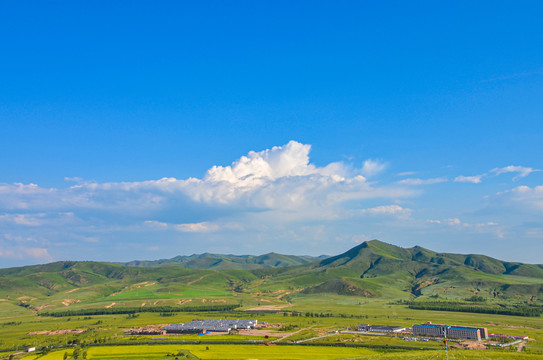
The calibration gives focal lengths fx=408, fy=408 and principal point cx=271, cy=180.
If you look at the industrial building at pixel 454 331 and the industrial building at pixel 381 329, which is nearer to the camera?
the industrial building at pixel 454 331

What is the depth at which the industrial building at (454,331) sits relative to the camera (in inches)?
6727

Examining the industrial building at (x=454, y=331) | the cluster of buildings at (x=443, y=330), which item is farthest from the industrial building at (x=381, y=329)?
the industrial building at (x=454, y=331)

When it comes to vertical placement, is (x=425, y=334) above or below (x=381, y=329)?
below

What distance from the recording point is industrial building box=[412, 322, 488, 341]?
561 ft

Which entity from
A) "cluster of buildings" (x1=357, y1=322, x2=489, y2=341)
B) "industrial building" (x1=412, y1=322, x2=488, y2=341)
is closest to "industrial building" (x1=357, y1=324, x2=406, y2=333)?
"cluster of buildings" (x1=357, y1=322, x2=489, y2=341)

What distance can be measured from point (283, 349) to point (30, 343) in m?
116

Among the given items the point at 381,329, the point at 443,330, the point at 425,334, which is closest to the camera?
the point at 443,330

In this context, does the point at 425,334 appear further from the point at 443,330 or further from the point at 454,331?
the point at 454,331

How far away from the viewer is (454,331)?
177 metres

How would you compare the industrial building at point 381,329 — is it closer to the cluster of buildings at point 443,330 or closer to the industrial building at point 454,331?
the cluster of buildings at point 443,330

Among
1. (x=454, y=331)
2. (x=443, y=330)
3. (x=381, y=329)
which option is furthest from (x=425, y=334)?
(x=381, y=329)

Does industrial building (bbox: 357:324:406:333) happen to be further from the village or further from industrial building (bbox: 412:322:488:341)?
industrial building (bbox: 412:322:488:341)

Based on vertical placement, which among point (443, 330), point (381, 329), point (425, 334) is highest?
point (443, 330)

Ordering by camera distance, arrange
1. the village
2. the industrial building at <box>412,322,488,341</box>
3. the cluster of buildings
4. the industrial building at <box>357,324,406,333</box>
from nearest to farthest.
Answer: the village, the industrial building at <box>412,322,488,341</box>, the cluster of buildings, the industrial building at <box>357,324,406,333</box>
